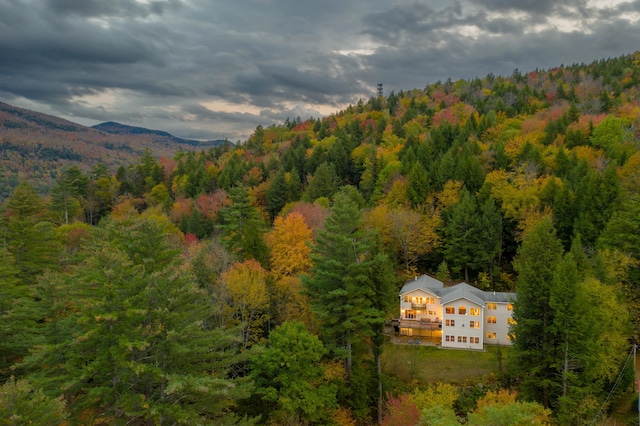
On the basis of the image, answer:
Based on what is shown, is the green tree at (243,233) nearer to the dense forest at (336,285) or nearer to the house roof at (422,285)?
A: the dense forest at (336,285)

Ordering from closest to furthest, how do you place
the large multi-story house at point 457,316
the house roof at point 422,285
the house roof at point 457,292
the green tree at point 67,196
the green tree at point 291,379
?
the green tree at point 291,379 → the large multi-story house at point 457,316 → the house roof at point 457,292 → the house roof at point 422,285 → the green tree at point 67,196

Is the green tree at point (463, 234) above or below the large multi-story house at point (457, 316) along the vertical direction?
above

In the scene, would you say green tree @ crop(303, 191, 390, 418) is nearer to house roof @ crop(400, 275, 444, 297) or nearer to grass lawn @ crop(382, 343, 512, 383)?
grass lawn @ crop(382, 343, 512, 383)

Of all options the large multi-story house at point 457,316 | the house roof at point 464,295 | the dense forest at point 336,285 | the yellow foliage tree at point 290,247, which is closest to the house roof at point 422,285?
the large multi-story house at point 457,316

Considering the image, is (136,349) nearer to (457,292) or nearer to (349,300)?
(349,300)

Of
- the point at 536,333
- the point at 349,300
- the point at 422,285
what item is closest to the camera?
the point at 536,333

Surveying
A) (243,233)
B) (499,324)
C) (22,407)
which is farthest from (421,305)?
(22,407)

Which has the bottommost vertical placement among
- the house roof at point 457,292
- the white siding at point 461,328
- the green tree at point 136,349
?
the white siding at point 461,328

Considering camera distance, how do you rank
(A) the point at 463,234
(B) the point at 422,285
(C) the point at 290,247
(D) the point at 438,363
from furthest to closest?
(A) the point at 463,234 → (B) the point at 422,285 → (C) the point at 290,247 → (D) the point at 438,363
